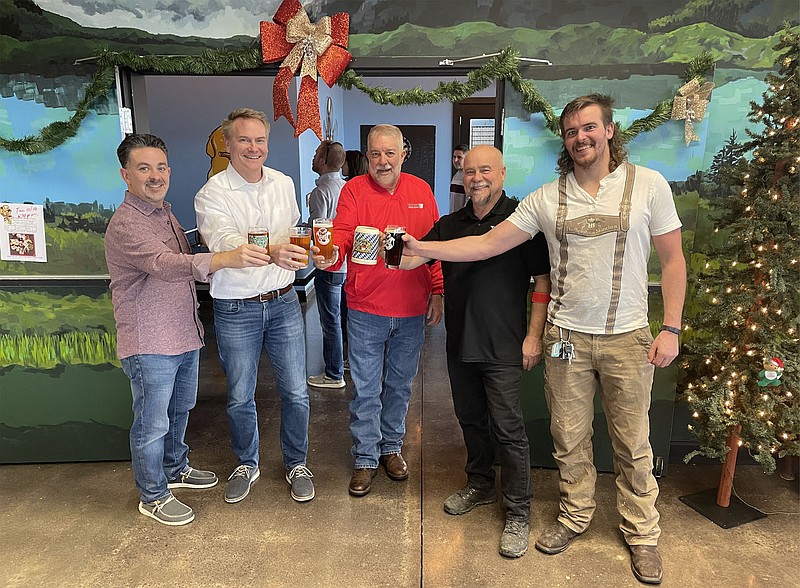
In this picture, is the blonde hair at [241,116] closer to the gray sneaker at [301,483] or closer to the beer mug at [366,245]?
the beer mug at [366,245]

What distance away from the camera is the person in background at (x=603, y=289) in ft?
7.11

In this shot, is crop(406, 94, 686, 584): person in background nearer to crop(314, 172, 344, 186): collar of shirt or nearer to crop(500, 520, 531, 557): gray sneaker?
crop(500, 520, 531, 557): gray sneaker

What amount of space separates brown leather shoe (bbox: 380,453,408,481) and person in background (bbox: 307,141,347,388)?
131 cm

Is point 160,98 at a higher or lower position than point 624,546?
higher

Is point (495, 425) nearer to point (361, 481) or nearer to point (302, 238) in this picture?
point (361, 481)

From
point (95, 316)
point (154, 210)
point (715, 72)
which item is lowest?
point (95, 316)

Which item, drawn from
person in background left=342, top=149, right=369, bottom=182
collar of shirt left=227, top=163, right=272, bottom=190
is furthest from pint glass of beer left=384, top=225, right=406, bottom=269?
person in background left=342, top=149, right=369, bottom=182

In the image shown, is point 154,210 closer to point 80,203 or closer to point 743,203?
point 80,203

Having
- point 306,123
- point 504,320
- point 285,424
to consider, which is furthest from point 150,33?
point 504,320

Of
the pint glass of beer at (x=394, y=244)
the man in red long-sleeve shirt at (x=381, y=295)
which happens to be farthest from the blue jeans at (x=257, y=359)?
the pint glass of beer at (x=394, y=244)

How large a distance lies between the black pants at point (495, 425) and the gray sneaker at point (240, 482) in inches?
42.4

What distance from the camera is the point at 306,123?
302 cm

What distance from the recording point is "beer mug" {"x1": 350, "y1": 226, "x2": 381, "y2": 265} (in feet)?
7.61

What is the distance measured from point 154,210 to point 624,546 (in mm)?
2409
